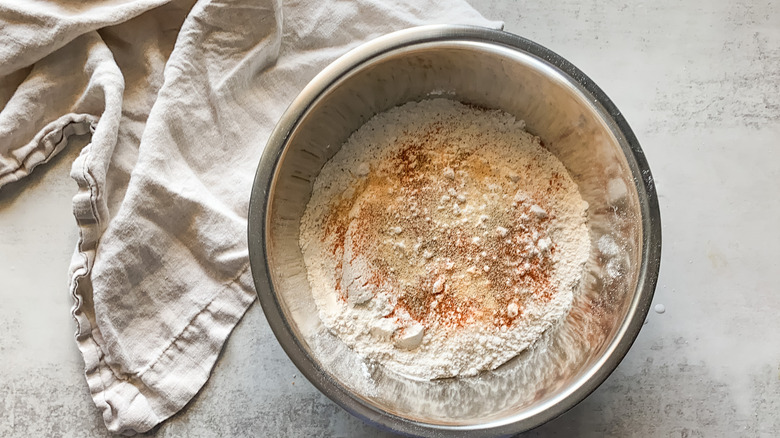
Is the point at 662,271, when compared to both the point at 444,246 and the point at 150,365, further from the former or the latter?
the point at 150,365

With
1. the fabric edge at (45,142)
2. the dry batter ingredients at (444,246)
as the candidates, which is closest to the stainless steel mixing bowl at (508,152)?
the dry batter ingredients at (444,246)

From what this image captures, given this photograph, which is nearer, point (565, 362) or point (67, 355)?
point (565, 362)

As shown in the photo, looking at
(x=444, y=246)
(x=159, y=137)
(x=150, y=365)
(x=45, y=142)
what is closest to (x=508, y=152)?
(x=444, y=246)

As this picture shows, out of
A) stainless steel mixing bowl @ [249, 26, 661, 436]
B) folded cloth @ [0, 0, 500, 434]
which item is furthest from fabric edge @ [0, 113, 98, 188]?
stainless steel mixing bowl @ [249, 26, 661, 436]

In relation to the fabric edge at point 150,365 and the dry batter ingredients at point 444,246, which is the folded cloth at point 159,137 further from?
the dry batter ingredients at point 444,246

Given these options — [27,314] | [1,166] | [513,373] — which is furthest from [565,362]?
[1,166]

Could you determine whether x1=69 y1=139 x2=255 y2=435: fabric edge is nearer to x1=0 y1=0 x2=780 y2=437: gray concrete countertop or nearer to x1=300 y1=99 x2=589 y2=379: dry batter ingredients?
x1=0 y1=0 x2=780 y2=437: gray concrete countertop

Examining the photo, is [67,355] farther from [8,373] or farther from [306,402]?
[306,402]
